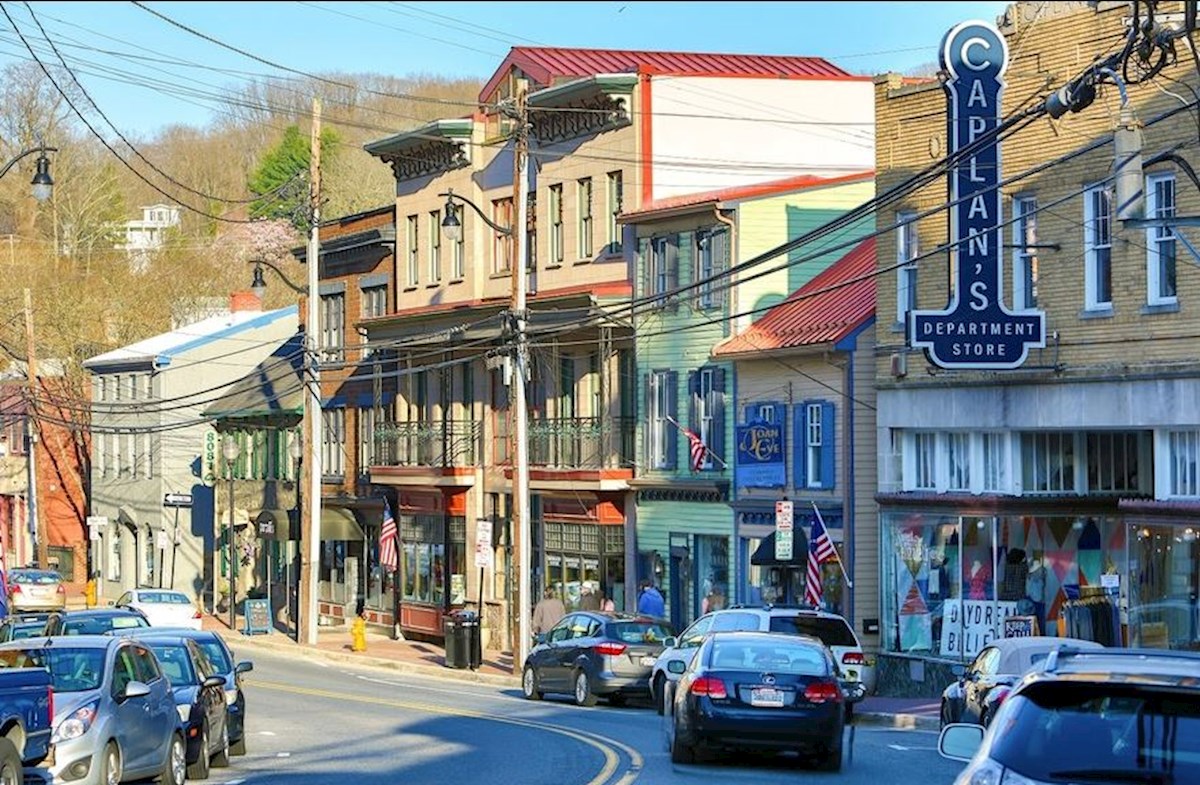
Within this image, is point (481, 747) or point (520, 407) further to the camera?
point (520, 407)

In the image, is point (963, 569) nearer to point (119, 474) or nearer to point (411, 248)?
point (411, 248)

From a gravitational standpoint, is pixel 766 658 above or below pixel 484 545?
below

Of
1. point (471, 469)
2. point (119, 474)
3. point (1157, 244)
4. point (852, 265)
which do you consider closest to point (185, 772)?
point (1157, 244)

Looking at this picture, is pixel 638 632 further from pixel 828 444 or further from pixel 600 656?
pixel 828 444

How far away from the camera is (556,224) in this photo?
49.2 meters

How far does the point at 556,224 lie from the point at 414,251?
8.27 meters

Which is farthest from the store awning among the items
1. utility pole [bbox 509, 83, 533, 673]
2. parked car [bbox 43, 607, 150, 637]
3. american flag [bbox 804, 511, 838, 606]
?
parked car [bbox 43, 607, 150, 637]

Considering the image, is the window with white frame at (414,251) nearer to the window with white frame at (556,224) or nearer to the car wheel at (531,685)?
the window with white frame at (556,224)

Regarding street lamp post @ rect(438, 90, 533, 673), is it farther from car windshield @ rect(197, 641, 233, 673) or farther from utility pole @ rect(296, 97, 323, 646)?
car windshield @ rect(197, 641, 233, 673)

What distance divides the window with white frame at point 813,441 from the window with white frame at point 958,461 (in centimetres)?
398

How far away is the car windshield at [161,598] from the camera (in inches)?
1849

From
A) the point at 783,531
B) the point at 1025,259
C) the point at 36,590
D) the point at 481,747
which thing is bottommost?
the point at 481,747

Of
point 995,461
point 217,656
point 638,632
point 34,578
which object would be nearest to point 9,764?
point 217,656

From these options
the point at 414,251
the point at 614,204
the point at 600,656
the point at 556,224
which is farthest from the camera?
the point at 414,251
